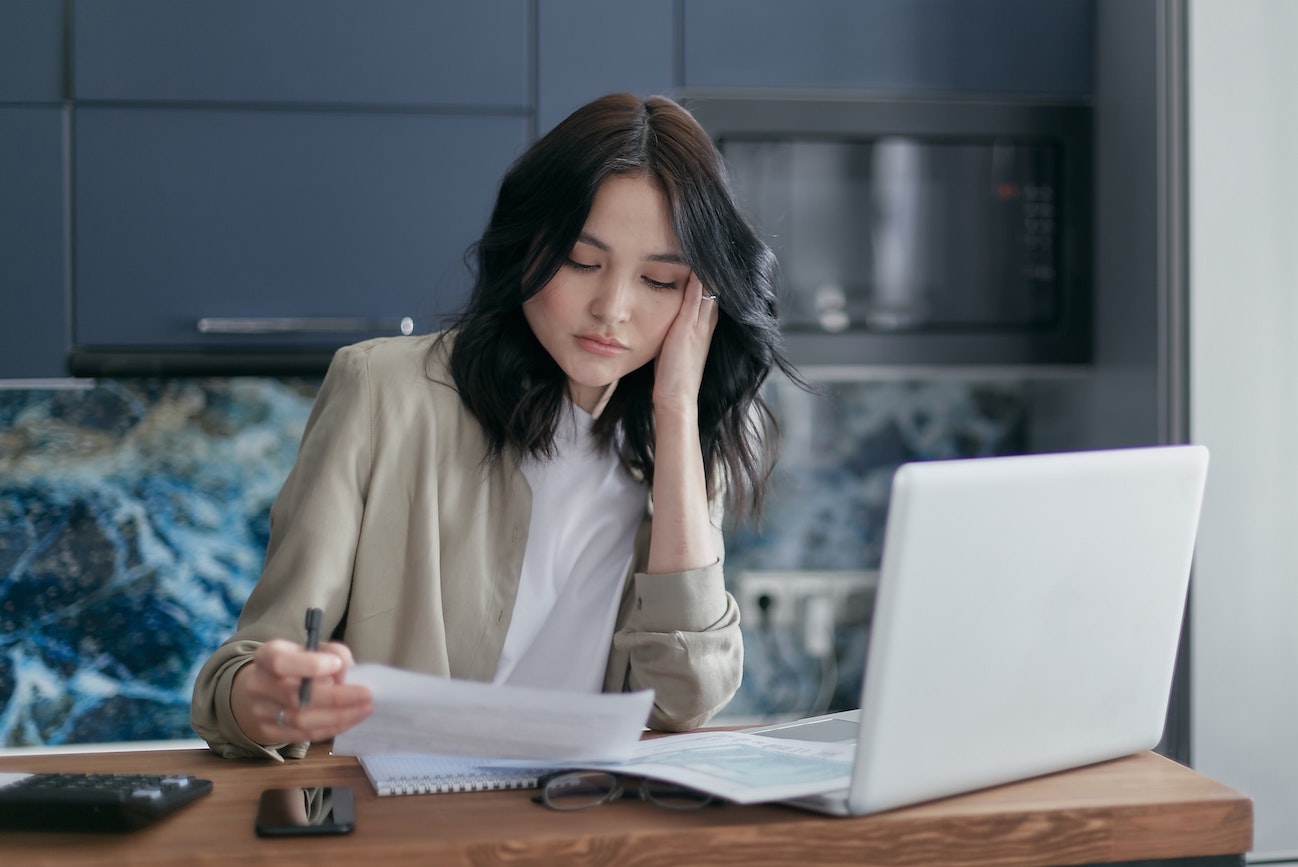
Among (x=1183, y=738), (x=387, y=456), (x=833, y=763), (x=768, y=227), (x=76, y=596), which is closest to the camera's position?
(x=833, y=763)

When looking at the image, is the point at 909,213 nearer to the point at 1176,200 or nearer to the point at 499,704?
the point at 1176,200

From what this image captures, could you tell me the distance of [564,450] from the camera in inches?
56.5

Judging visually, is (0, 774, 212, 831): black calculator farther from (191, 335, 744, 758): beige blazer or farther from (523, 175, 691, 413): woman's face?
(523, 175, 691, 413): woman's face

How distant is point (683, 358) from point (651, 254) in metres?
0.15

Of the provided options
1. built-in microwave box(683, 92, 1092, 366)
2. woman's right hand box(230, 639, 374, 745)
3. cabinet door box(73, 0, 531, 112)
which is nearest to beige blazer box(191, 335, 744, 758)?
woman's right hand box(230, 639, 374, 745)

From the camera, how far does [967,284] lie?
212 cm

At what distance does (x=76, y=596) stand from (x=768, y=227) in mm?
1357

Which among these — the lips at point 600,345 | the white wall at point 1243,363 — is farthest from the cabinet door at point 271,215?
the white wall at point 1243,363

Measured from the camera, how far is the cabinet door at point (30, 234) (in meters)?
1.86

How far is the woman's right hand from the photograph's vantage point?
2.72 feet

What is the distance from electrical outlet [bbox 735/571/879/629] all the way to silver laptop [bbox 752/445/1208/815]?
1446 millimetres

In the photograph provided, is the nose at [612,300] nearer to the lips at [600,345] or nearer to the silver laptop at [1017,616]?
the lips at [600,345]

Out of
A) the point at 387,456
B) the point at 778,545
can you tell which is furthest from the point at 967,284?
the point at 387,456

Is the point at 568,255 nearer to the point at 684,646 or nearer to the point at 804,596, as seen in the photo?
the point at 684,646
